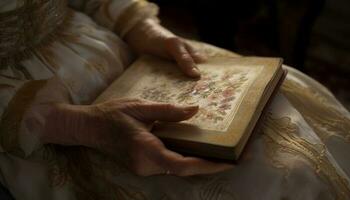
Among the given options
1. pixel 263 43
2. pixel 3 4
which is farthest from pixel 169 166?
pixel 263 43

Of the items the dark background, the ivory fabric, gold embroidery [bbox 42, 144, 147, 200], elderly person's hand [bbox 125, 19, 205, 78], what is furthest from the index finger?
the dark background

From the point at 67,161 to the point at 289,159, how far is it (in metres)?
0.37

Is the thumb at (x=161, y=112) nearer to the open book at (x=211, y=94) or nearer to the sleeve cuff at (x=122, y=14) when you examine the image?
the open book at (x=211, y=94)

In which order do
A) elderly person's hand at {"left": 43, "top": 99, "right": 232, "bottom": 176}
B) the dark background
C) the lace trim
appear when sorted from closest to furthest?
elderly person's hand at {"left": 43, "top": 99, "right": 232, "bottom": 176} < the lace trim < the dark background

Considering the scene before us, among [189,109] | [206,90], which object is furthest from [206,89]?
[189,109]

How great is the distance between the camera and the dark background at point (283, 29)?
1.71 meters

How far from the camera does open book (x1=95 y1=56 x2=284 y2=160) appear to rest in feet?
2.17

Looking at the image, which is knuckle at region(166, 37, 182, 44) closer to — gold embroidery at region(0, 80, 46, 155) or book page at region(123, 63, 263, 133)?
book page at region(123, 63, 263, 133)

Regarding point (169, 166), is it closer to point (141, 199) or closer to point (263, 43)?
A: point (141, 199)

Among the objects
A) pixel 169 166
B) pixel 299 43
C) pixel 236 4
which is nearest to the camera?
pixel 169 166

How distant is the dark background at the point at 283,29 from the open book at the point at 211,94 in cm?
86

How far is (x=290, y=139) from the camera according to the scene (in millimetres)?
753

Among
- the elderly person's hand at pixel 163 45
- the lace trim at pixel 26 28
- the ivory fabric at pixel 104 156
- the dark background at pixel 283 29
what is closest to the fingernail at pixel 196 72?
the elderly person's hand at pixel 163 45

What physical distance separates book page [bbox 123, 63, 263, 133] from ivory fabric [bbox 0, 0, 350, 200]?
0.07 m
